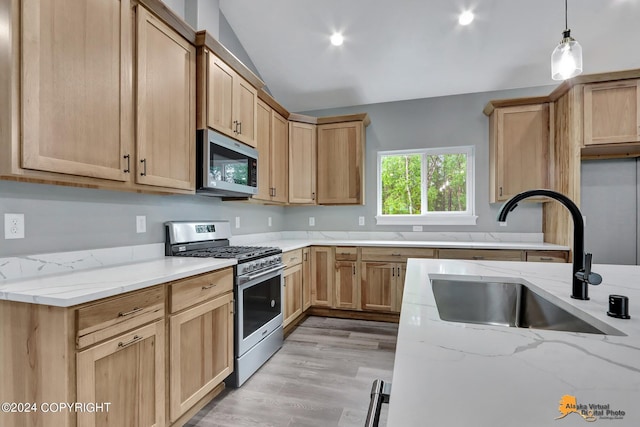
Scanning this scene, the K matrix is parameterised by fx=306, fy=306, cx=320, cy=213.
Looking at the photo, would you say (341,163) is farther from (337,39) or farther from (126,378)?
(126,378)

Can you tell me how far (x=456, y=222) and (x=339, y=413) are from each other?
2.70 m

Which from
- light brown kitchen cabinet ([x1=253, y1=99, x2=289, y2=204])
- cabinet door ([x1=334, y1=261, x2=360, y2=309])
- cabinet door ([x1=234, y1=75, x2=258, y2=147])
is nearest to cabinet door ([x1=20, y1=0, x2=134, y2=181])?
cabinet door ([x1=234, y1=75, x2=258, y2=147])

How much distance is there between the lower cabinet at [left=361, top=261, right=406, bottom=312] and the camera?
3439 millimetres

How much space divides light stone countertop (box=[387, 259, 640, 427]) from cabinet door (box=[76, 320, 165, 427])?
126 cm

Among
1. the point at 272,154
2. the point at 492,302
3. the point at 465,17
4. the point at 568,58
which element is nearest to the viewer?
the point at 492,302

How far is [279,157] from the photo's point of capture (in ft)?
11.8

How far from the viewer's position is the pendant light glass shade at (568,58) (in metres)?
1.93

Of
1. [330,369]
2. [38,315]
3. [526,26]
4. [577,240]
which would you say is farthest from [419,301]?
[526,26]

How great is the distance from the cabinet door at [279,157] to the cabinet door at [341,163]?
1.57 ft

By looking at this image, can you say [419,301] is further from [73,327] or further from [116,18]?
[116,18]

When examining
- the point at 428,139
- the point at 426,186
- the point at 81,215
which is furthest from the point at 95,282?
the point at 428,139

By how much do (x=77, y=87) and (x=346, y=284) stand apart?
2.97 metres

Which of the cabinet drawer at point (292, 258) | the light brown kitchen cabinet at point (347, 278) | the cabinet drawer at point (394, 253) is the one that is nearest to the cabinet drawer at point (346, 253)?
the light brown kitchen cabinet at point (347, 278)

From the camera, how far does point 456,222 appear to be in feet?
12.4
